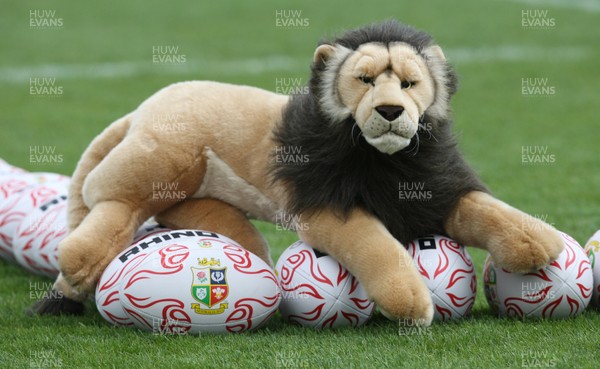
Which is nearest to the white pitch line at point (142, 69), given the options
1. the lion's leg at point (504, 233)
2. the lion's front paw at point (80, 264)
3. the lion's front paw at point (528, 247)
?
the lion's front paw at point (80, 264)

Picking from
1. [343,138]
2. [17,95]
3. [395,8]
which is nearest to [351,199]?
[343,138]

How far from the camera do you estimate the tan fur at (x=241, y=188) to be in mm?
4238

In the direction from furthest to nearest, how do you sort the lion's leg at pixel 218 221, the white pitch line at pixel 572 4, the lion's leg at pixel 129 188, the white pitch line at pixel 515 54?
the white pitch line at pixel 572 4 → the white pitch line at pixel 515 54 → the lion's leg at pixel 218 221 → the lion's leg at pixel 129 188

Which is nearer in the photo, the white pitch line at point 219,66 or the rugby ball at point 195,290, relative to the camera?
the rugby ball at point 195,290

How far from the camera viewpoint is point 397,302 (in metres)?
4.12

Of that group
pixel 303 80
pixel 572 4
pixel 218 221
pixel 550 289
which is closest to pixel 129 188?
pixel 218 221

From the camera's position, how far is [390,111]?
4145 millimetres

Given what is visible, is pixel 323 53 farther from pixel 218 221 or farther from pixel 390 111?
pixel 218 221

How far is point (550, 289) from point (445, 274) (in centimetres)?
46

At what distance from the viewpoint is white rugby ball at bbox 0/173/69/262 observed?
236 inches

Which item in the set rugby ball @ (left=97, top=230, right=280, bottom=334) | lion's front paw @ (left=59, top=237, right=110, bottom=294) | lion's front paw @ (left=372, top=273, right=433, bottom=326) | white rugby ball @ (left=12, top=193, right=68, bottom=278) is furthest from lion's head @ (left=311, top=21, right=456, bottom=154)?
white rugby ball @ (left=12, top=193, right=68, bottom=278)

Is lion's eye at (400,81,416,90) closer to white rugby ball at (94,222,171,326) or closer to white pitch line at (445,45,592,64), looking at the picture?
white rugby ball at (94,222,171,326)

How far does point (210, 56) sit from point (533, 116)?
5314 mm

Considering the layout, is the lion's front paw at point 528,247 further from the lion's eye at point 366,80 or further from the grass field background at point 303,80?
the lion's eye at point 366,80
